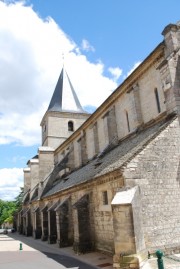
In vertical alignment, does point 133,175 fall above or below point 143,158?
below

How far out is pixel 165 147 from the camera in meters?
10.7

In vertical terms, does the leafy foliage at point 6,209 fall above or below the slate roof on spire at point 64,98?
below

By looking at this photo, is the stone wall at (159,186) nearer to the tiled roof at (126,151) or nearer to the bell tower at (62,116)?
the tiled roof at (126,151)

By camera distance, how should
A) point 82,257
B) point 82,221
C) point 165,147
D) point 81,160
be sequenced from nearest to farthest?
point 165,147, point 82,257, point 82,221, point 81,160

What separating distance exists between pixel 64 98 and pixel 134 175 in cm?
2992

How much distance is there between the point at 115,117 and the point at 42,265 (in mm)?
10686

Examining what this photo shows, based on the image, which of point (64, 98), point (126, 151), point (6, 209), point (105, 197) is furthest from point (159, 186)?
point (6, 209)

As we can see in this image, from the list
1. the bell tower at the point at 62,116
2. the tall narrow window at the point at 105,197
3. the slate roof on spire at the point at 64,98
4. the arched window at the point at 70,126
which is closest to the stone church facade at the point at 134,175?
the tall narrow window at the point at 105,197

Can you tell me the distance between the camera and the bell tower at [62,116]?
36.8m

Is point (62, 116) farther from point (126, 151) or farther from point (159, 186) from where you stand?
point (159, 186)

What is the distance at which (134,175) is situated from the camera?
9.88 m

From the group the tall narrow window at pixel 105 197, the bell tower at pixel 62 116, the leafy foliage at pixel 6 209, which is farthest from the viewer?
the leafy foliage at pixel 6 209

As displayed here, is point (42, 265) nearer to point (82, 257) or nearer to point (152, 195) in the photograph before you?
point (82, 257)

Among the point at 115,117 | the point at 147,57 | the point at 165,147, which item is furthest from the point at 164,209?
the point at 115,117
